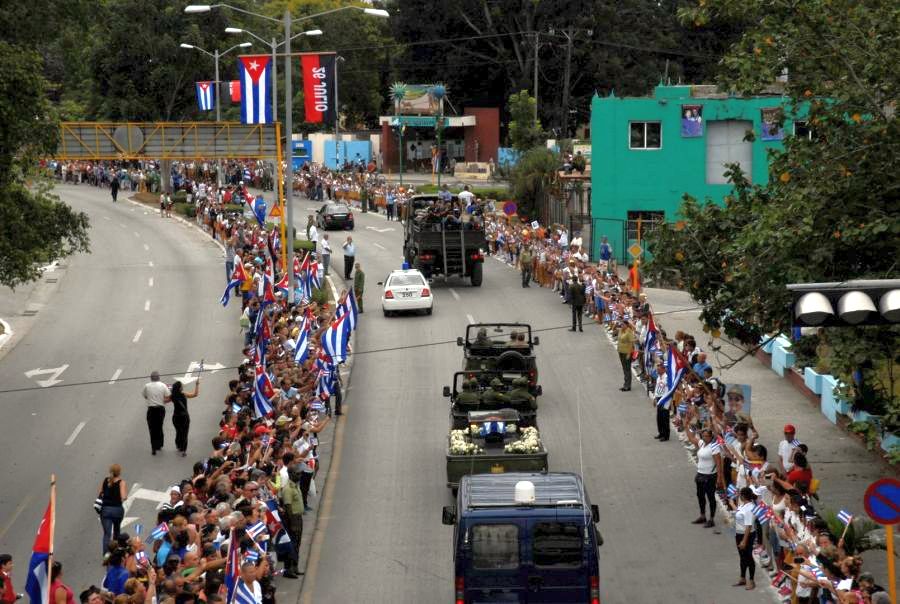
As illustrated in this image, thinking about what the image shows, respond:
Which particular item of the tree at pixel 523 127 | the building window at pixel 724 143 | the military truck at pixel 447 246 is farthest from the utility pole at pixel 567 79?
the military truck at pixel 447 246

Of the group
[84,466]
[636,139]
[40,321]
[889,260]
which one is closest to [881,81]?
[889,260]

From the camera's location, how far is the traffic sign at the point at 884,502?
13234mm

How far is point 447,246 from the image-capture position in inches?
1661

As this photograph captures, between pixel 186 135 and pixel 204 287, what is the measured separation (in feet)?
23.4

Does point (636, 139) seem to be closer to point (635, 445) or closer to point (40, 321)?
point (40, 321)

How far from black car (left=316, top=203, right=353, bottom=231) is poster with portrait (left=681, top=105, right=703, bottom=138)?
16.8 meters

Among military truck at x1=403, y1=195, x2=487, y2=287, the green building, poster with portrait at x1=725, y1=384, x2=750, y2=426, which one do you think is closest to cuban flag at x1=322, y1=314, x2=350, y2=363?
poster with portrait at x1=725, y1=384, x2=750, y2=426

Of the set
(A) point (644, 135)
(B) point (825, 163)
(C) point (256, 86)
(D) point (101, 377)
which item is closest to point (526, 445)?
(B) point (825, 163)

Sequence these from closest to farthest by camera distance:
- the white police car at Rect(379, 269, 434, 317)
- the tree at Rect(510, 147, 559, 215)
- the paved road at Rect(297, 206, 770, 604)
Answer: the paved road at Rect(297, 206, 770, 604) < the white police car at Rect(379, 269, 434, 317) < the tree at Rect(510, 147, 559, 215)

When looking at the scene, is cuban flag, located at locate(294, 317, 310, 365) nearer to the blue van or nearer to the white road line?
the white road line

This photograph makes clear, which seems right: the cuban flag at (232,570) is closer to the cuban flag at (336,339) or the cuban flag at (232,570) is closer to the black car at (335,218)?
the cuban flag at (336,339)

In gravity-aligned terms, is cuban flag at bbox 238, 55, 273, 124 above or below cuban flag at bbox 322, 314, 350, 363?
above

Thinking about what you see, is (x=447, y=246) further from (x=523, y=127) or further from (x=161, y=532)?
(x=523, y=127)

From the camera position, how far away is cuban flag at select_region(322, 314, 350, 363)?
26641 mm
